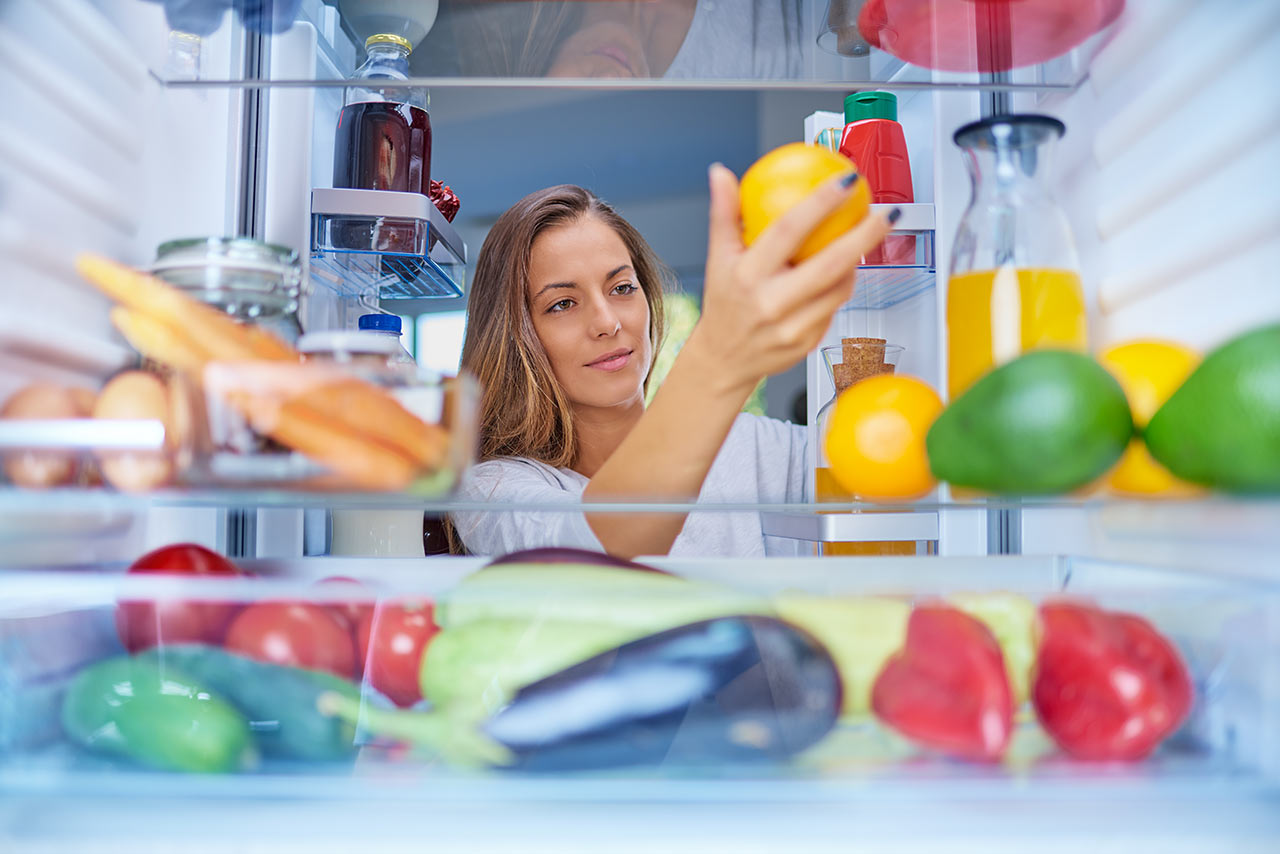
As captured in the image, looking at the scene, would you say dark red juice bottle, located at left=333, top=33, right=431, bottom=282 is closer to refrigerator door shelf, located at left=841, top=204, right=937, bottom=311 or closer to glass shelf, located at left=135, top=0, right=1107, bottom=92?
glass shelf, located at left=135, top=0, right=1107, bottom=92

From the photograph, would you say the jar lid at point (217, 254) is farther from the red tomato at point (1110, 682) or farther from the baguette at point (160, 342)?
the red tomato at point (1110, 682)

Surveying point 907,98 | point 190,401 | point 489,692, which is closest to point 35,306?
point 190,401

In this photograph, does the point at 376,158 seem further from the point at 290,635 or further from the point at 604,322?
the point at 290,635

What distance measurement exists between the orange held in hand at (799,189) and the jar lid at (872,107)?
65 cm

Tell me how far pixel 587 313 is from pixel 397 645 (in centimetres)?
115

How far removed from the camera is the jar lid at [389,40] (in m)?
0.83

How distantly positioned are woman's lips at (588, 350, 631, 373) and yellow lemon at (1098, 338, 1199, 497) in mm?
1109

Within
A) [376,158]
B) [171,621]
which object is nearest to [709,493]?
[376,158]

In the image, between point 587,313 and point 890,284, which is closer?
point 890,284

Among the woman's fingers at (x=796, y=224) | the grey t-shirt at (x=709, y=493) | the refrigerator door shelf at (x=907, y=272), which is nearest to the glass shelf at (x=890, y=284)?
the refrigerator door shelf at (x=907, y=272)

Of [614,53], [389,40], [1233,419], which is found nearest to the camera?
[1233,419]

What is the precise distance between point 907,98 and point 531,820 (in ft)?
4.00

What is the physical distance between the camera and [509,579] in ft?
1.89

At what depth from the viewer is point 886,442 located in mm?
615
